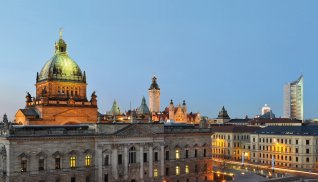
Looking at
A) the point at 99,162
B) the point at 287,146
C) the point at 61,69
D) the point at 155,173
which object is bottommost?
the point at 155,173

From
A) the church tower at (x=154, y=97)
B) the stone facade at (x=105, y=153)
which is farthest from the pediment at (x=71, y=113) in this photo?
the church tower at (x=154, y=97)

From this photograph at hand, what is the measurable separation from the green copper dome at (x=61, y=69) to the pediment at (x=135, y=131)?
32.3 meters

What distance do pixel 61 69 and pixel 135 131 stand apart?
34.6 m

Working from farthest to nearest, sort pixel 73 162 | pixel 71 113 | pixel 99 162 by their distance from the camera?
1. pixel 71 113
2. pixel 99 162
3. pixel 73 162

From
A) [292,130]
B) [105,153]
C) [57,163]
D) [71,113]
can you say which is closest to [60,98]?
[71,113]

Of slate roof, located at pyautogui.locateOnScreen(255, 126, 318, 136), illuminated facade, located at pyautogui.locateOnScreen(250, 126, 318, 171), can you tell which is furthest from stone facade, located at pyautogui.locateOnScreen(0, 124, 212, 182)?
slate roof, located at pyautogui.locateOnScreen(255, 126, 318, 136)

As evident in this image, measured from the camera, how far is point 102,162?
7450cm

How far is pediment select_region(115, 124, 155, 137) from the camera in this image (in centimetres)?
7720

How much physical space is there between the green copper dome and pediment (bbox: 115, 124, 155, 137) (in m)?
32.3

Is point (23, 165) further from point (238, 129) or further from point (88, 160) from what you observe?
point (238, 129)

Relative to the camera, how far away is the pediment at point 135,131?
253 ft

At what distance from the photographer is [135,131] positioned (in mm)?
79250

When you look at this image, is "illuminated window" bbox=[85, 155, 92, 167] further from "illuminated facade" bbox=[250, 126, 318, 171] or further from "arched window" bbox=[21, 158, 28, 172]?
"illuminated facade" bbox=[250, 126, 318, 171]

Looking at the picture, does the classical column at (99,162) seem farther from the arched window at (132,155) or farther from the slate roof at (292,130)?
the slate roof at (292,130)
